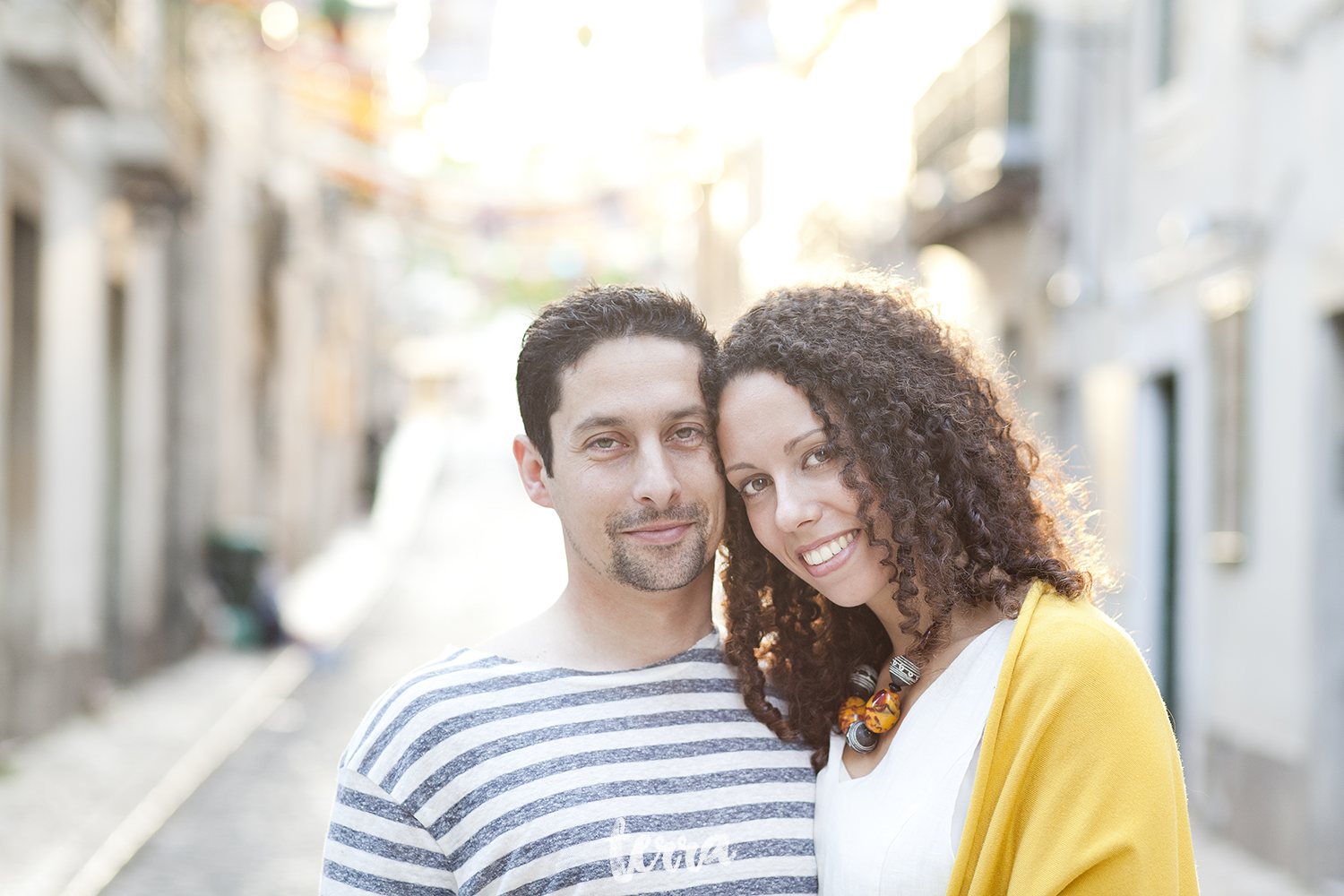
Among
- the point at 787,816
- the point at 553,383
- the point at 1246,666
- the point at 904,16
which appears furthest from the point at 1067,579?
the point at 904,16

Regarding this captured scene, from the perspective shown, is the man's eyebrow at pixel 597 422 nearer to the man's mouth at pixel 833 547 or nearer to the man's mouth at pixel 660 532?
the man's mouth at pixel 660 532

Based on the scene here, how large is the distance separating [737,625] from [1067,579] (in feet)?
2.47

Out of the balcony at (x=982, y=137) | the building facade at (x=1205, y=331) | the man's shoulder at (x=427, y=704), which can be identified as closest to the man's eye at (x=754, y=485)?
the man's shoulder at (x=427, y=704)

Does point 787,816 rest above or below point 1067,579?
below

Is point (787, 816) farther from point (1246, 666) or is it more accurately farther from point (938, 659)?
point (1246, 666)

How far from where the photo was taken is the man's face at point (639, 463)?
2678mm

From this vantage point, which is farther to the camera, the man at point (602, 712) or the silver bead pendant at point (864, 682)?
the silver bead pendant at point (864, 682)

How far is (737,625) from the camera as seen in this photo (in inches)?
115

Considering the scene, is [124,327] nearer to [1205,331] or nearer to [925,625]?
[1205,331]

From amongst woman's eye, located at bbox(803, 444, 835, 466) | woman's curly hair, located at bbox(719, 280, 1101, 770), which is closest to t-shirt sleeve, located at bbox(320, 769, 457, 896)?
woman's curly hair, located at bbox(719, 280, 1101, 770)

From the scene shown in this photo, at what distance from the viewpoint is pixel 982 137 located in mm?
11680

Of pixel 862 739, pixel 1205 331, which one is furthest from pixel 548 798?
pixel 1205 331

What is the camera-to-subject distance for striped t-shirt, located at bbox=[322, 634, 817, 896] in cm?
243

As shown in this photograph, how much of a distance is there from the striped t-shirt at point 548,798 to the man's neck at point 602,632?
53 millimetres
